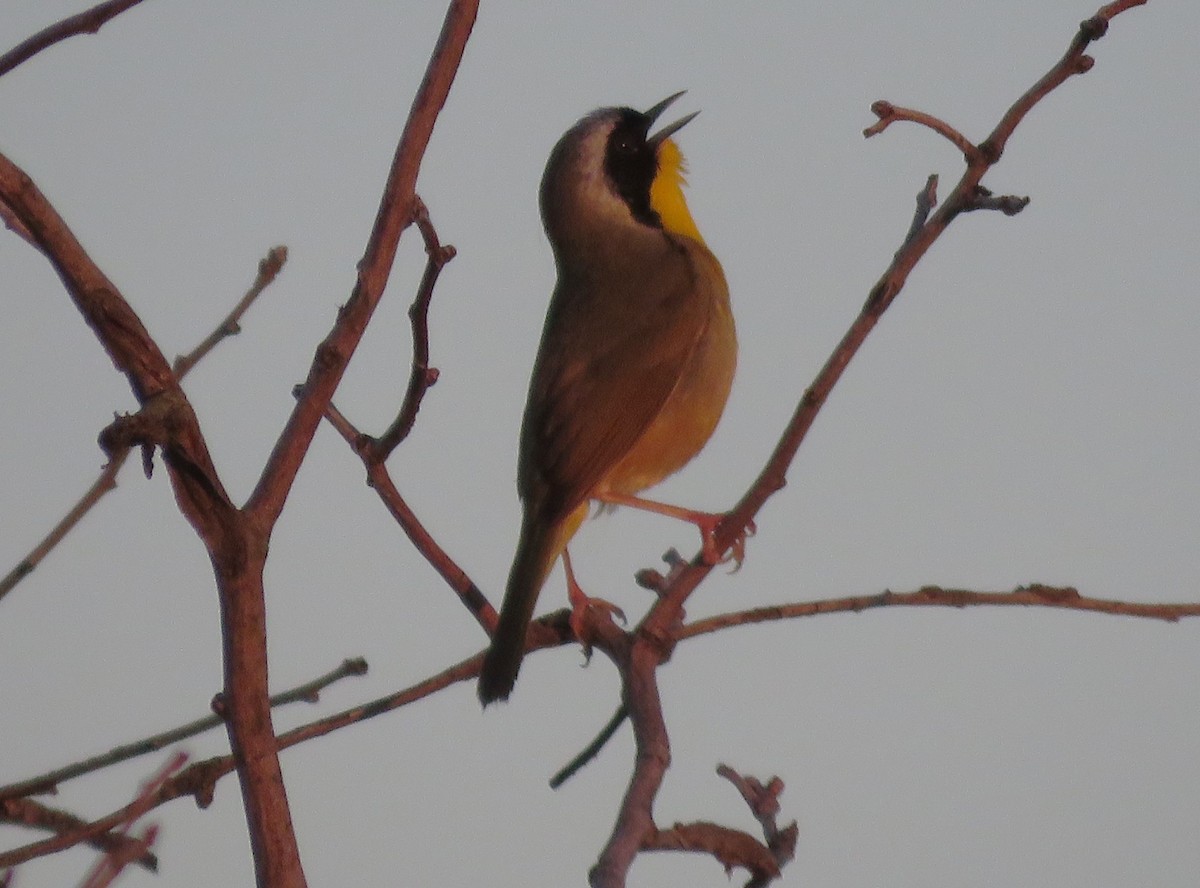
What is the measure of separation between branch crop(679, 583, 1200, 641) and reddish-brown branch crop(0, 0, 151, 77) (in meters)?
1.24

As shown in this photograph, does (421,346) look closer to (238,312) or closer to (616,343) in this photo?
(238,312)

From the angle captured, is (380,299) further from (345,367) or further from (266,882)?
(266,882)

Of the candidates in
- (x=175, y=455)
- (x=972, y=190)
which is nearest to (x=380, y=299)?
(x=175, y=455)

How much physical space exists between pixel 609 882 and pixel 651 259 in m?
3.86

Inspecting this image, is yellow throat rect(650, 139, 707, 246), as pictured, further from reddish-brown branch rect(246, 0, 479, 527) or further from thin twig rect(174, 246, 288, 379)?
reddish-brown branch rect(246, 0, 479, 527)

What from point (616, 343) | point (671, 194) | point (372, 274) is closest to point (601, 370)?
point (616, 343)

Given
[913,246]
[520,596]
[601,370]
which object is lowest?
[913,246]

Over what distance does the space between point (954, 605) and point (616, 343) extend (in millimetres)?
2588

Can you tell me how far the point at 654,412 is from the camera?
4.63 metres

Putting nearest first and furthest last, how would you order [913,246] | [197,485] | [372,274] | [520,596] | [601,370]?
[197,485] < [372,274] < [913,246] < [520,596] < [601,370]

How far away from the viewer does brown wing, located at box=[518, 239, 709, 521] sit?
14.4ft

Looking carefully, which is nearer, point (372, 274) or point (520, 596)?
point (372, 274)

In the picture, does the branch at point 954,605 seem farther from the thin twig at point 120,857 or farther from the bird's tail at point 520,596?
the thin twig at point 120,857

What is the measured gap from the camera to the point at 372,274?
1.84 meters
